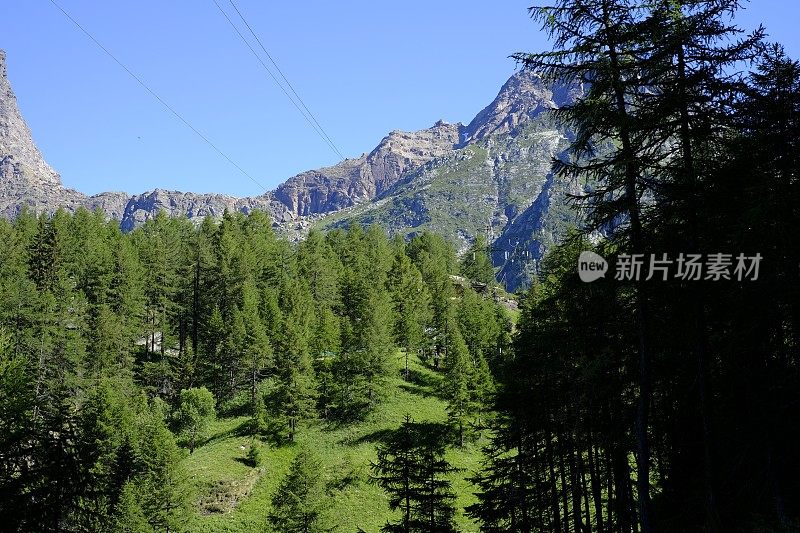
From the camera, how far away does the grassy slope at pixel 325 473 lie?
42.6 meters

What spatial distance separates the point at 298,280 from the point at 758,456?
63173 mm

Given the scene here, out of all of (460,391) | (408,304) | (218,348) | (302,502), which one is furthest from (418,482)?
(408,304)

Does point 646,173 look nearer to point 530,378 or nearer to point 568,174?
point 568,174

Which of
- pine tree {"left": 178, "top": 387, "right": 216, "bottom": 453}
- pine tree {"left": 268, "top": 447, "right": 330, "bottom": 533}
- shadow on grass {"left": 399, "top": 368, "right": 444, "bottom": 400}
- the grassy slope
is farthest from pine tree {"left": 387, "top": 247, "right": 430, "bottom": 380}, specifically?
pine tree {"left": 268, "top": 447, "right": 330, "bottom": 533}

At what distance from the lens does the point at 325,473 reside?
48.0 meters

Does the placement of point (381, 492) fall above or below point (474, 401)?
below

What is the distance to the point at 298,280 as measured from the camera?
237ft

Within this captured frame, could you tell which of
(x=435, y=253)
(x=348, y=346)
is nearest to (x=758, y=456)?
(x=348, y=346)

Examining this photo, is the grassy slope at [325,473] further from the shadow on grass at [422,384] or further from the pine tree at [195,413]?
the shadow on grass at [422,384]

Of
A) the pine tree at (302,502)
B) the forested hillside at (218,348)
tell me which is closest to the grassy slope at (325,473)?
the forested hillside at (218,348)

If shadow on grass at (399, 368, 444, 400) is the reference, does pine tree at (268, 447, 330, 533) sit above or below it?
below

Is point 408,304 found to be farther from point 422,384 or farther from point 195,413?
point 195,413

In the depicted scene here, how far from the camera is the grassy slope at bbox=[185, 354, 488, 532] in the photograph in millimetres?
42625

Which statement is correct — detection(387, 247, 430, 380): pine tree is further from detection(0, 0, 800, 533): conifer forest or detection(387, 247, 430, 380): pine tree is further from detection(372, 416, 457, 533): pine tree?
detection(372, 416, 457, 533): pine tree
